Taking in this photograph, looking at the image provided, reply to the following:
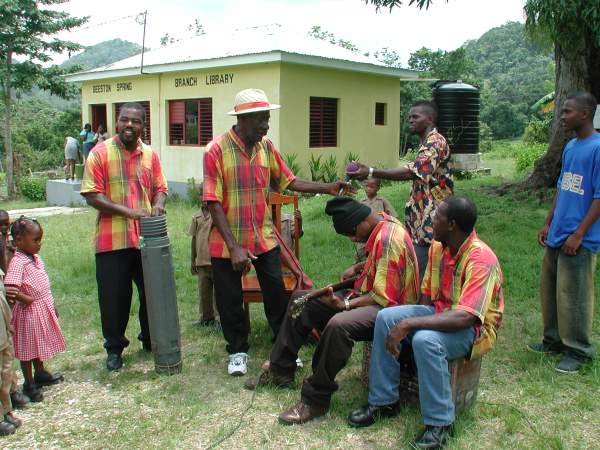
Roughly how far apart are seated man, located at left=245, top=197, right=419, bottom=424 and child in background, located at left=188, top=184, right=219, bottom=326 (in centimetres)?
171

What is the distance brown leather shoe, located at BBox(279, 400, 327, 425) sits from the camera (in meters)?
3.56

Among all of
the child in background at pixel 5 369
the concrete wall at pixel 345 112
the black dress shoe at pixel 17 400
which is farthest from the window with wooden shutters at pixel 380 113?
the child in background at pixel 5 369

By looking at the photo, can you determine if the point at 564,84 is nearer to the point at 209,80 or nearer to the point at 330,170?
the point at 330,170

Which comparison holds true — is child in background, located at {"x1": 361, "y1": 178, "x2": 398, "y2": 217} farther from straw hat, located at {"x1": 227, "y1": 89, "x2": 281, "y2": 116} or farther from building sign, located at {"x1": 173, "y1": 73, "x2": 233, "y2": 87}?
building sign, located at {"x1": 173, "y1": 73, "x2": 233, "y2": 87}

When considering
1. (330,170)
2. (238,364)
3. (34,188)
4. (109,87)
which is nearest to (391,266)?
(238,364)

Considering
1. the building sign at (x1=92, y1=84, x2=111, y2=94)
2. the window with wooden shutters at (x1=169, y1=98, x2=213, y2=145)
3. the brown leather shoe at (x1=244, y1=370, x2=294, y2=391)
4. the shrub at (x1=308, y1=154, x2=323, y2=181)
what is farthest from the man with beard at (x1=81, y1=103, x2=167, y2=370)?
the building sign at (x1=92, y1=84, x2=111, y2=94)

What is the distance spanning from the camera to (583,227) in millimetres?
3982

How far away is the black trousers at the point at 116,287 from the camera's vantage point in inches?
174

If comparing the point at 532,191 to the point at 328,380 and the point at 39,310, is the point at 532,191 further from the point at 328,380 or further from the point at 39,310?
the point at 39,310

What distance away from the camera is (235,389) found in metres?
4.10

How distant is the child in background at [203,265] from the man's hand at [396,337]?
2.30 meters

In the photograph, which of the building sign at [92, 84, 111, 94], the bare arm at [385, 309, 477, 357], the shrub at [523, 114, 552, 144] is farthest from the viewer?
the shrub at [523, 114, 552, 144]

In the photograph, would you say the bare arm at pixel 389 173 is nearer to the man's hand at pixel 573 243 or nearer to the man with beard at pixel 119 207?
the man's hand at pixel 573 243

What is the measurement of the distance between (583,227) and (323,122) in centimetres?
1227
